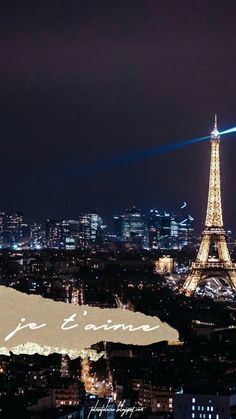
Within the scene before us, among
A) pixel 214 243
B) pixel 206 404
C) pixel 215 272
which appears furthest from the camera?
pixel 215 272

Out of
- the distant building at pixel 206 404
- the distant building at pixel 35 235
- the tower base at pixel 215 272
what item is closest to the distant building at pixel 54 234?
the distant building at pixel 35 235

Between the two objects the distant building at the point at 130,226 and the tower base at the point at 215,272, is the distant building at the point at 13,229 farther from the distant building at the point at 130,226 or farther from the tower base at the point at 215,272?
the tower base at the point at 215,272

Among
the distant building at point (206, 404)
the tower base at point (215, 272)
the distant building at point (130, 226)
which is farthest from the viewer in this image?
the distant building at point (130, 226)

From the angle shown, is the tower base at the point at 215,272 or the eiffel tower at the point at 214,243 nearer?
the eiffel tower at the point at 214,243

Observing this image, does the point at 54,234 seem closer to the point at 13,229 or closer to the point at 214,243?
the point at 13,229

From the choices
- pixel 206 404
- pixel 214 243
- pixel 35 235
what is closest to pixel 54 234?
pixel 35 235

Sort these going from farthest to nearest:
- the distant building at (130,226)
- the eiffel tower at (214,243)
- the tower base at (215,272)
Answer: the distant building at (130,226), the tower base at (215,272), the eiffel tower at (214,243)

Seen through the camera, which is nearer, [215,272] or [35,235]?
[215,272]

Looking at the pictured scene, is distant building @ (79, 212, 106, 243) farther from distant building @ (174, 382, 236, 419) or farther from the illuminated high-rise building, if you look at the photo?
distant building @ (174, 382, 236, 419)
